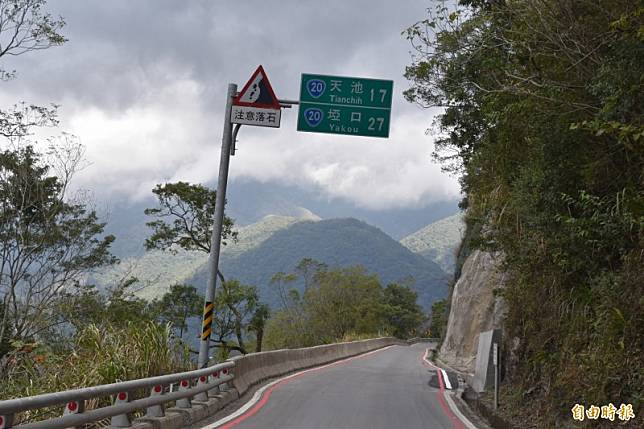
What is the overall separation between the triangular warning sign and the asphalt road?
6.24m

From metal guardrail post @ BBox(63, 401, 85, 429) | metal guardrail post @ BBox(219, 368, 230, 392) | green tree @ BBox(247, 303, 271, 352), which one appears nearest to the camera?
metal guardrail post @ BBox(63, 401, 85, 429)

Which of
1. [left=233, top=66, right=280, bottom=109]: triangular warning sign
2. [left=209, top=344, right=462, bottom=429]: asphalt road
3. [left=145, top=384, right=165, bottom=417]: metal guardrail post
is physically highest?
[left=233, top=66, right=280, bottom=109]: triangular warning sign

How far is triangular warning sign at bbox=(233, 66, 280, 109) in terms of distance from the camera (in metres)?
13.5

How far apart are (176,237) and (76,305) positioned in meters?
12.2

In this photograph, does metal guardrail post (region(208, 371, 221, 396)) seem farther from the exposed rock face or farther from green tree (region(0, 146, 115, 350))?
the exposed rock face

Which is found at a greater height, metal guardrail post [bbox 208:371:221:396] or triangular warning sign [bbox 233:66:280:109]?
triangular warning sign [bbox 233:66:280:109]

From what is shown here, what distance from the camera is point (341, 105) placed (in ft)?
46.3

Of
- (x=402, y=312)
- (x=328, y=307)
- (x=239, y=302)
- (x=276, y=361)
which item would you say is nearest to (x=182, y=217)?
(x=239, y=302)

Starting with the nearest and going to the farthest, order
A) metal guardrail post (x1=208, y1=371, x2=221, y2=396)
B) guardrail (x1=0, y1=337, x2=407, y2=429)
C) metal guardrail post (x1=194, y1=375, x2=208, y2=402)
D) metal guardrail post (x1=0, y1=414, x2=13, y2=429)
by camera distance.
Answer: metal guardrail post (x1=0, y1=414, x2=13, y2=429)
guardrail (x1=0, y1=337, x2=407, y2=429)
metal guardrail post (x1=194, y1=375, x2=208, y2=402)
metal guardrail post (x1=208, y1=371, x2=221, y2=396)

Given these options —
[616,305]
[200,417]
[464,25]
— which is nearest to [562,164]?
[616,305]

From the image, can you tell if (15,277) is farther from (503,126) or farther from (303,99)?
(503,126)

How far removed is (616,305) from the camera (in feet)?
27.1

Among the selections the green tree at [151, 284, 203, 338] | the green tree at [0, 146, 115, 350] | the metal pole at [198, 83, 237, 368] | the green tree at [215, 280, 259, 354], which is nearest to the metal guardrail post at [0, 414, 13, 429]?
the metal pole at [198, 83, 237, 368]

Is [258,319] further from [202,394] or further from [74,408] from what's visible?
[74,408]
